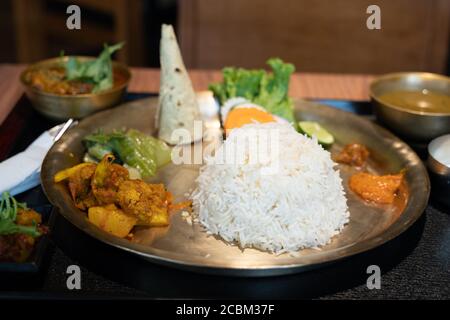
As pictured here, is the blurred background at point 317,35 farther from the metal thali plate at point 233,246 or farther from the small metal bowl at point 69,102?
the small metal bowl at point 69,102

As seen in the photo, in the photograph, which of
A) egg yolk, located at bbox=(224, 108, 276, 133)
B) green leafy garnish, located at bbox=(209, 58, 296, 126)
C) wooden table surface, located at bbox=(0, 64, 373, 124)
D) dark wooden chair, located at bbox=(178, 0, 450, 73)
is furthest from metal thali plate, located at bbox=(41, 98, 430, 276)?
dark wooden chair, located at bbox=(178, 0, 450, 73)

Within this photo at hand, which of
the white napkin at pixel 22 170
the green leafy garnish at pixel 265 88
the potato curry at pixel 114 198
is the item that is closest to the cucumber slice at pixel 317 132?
the green leafy garnish at pixel 265 88

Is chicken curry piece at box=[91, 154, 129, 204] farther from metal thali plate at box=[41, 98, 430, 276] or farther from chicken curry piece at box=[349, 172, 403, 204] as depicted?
chicken curry piece at box=[349, 172, 403, 204]

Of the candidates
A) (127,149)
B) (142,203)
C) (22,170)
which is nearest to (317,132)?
(127,149)

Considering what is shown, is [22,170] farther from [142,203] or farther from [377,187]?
[377,187]

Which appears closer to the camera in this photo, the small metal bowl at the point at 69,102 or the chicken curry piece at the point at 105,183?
the chicken curry piece at the point at 105,183
